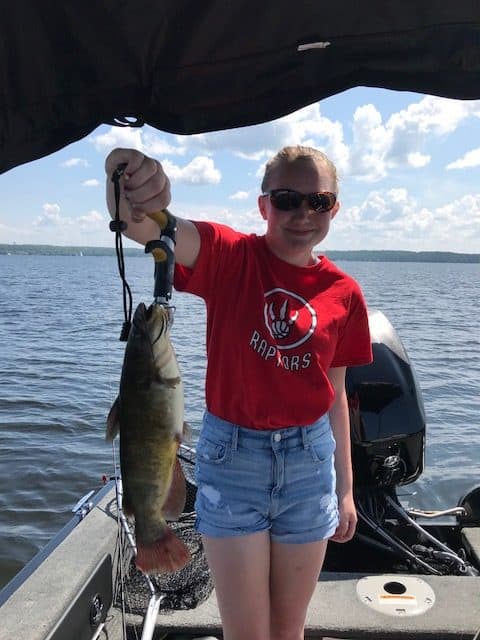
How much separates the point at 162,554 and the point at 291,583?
72cm

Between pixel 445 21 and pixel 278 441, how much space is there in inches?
59.7

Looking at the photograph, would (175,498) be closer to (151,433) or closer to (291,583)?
(151,433)

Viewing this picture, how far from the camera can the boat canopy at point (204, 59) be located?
1.78 metres

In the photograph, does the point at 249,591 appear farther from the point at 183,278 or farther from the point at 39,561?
the point at 39,561

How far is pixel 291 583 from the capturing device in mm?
2363

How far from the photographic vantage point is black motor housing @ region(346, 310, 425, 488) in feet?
13.2

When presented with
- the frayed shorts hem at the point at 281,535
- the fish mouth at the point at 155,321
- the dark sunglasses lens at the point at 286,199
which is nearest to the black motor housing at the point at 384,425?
the frayed shorts hem at the point at 281,535

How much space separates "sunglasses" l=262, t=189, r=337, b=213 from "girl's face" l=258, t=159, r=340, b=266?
0.04 feet

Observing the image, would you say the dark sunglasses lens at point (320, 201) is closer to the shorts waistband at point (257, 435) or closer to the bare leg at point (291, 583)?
the shorts waistband at point (257, 435)

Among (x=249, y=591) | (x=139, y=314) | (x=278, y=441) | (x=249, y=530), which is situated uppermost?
(x=139, y=314)

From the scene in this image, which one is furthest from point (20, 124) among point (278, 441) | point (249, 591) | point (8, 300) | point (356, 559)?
point (8, 300)

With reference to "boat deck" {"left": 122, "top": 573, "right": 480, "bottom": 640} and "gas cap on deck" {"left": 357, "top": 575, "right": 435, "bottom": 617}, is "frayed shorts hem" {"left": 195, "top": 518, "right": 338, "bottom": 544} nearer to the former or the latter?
"boat deck" {"left": 122, "top": 573, "right": 480, "bottom": 640}

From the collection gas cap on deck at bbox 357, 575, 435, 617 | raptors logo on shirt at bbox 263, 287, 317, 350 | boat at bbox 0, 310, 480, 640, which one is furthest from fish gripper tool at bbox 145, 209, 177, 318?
gas cap on deck at bbox 357, 575, 435, 617

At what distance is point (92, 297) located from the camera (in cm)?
3241
